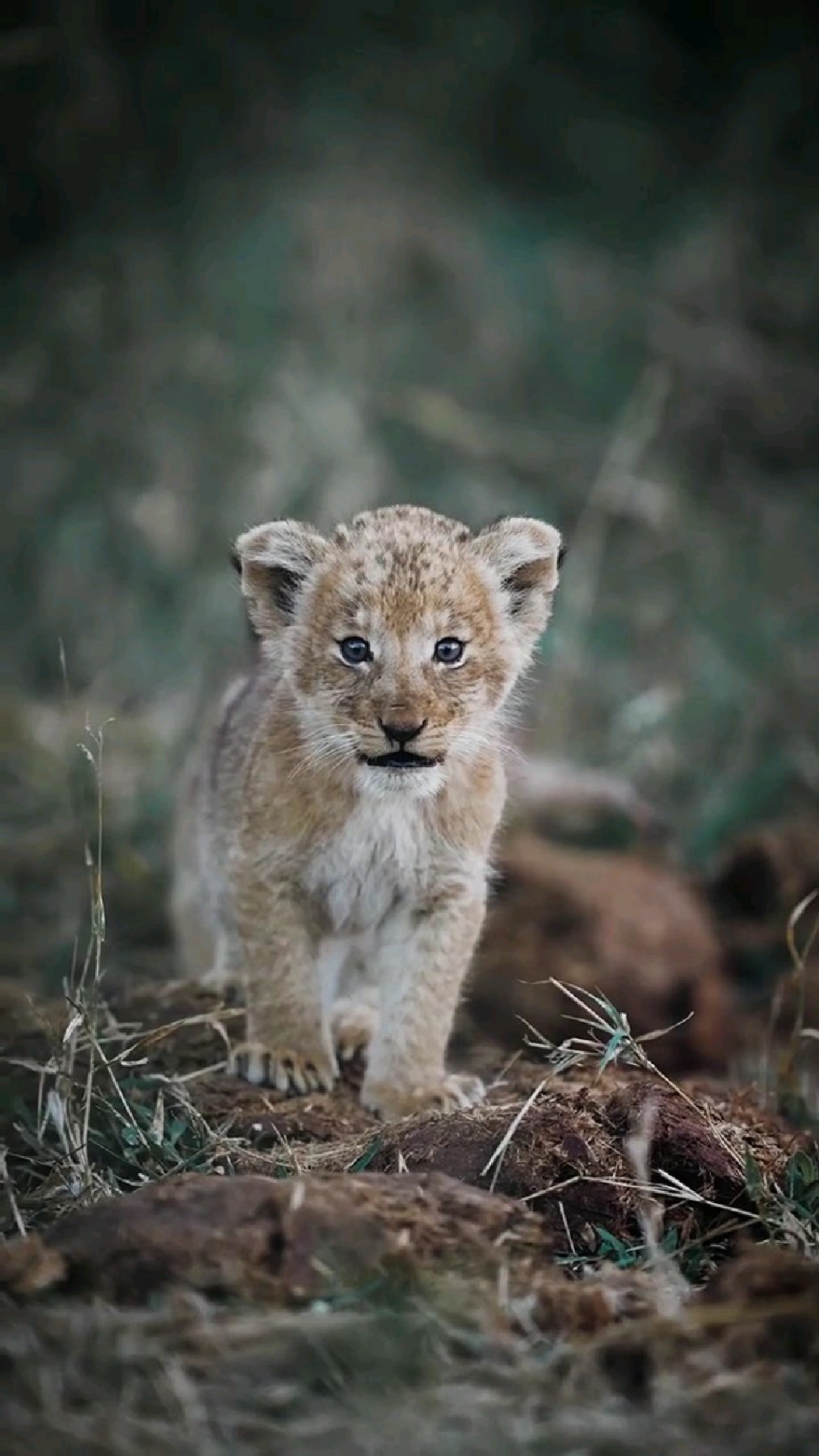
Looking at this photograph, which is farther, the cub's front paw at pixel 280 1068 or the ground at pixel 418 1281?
the cub's front paw at pixel 280 1068

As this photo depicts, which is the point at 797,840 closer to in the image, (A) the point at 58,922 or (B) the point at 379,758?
(A) the point at 58,922

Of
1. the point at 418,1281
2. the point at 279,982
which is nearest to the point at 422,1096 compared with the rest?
the point at 279,982

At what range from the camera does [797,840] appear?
976cm

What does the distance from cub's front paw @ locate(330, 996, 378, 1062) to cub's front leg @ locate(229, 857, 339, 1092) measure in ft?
1.40

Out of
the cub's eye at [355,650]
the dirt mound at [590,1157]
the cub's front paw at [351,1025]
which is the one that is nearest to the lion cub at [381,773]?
the cub's eye at [355,650]

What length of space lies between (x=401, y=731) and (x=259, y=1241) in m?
2.01

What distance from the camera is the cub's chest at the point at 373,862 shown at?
5871 millimetres

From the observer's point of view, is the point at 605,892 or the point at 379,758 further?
the point at 605,892

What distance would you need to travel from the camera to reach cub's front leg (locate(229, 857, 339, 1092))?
5.90 metres

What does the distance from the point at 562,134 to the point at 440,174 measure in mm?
837

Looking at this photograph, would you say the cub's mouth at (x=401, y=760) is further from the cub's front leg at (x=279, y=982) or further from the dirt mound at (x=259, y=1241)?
the dirt mound at (x=259, y=1241)

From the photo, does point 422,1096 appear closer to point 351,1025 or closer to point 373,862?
point 373,862

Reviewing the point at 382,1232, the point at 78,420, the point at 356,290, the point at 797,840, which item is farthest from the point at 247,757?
the point at 356,290

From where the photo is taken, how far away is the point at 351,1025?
260 inches
